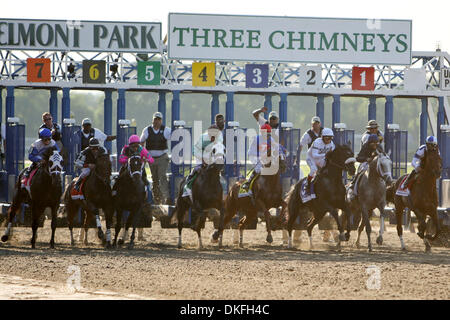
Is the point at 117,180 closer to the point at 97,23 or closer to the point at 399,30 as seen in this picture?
the point at 97,23

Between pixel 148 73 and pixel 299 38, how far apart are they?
3.15 meters

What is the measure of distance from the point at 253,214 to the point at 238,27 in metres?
5.33

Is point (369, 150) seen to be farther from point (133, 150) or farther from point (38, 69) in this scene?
point (38, 69)

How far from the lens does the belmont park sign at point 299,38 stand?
19.6 meters

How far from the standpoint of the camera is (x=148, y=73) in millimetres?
19250

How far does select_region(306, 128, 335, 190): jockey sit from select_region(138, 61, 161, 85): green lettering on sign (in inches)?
202

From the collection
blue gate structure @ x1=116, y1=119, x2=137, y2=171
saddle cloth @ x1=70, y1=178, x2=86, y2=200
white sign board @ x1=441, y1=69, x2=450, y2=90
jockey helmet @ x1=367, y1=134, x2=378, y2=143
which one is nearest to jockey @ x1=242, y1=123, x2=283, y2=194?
jockey helmet @ x1=367, y1=134, x2=378, y2=143

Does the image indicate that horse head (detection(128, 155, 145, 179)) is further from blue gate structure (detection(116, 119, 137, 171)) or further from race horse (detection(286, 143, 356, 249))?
blue gate structure (detection(116, 119, 137, 171))

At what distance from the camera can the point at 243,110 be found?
78.6m

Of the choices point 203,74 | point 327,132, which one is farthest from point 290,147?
point 327,132

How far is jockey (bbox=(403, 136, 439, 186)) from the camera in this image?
14281 millimetres

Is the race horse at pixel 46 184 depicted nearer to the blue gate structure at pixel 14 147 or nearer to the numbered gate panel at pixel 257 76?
the blue gate structure at pixel 14 147
